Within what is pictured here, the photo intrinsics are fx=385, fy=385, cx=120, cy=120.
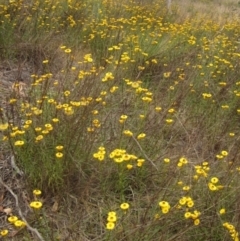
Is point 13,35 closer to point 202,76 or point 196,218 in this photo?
point 202,76

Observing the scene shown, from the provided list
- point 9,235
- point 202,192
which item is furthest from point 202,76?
point 9,235

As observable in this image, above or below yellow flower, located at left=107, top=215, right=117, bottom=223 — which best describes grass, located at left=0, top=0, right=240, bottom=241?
below

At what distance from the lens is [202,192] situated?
2391mm

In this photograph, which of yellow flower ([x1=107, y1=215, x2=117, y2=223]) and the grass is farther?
the grass

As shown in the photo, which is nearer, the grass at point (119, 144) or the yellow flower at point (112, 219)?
the yellow flower at point (112, 219)

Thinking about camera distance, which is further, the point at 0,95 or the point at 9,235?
the point at 0,95

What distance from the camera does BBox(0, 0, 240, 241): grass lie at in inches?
85.6

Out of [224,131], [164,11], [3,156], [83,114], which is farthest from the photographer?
[164,11]

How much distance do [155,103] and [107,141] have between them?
3.09ft

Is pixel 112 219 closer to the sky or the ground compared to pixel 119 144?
closer to the sky

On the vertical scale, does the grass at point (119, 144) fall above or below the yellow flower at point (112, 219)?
below

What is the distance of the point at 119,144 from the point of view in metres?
2.63

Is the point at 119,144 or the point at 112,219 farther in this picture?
the point at 119,144

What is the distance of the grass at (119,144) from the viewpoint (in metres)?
Result: 2.17
